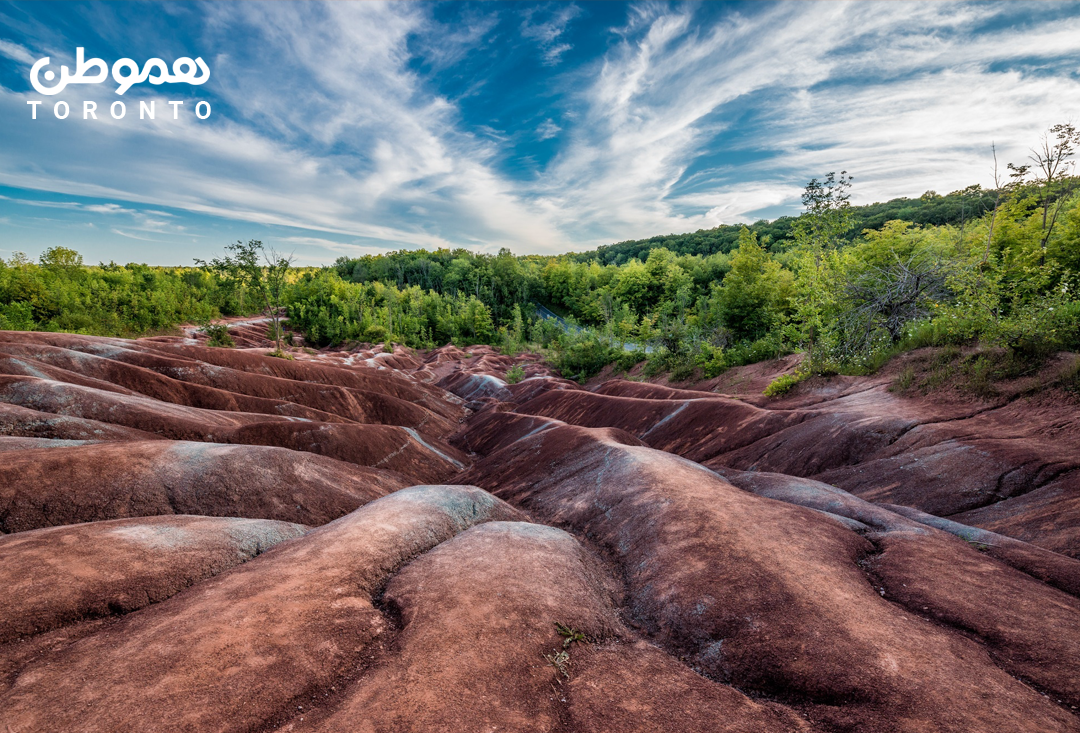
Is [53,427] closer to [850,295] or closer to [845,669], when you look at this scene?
[845,669]

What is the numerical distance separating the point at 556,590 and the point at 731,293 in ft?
148

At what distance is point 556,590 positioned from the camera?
7.54 metres

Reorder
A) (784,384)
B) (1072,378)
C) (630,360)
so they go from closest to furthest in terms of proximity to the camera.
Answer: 1. (1072,378)
2. (784,384)
3. (630,360)

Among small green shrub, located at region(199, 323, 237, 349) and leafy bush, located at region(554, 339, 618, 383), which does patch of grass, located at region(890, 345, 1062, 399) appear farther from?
small green shrub, located at region(199, 323, 237, 349)

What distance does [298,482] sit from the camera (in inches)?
589

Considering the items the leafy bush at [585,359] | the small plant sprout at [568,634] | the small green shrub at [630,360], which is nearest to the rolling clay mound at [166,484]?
the small plant sprout at [568,634]

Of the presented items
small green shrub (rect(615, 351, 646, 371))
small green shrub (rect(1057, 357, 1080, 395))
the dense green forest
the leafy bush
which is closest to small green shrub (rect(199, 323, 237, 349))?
the dense green forest

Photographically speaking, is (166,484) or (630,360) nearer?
(166,484)

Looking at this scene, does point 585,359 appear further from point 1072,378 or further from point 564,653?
point 564,653

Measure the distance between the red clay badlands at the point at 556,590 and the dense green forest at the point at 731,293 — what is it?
880cm

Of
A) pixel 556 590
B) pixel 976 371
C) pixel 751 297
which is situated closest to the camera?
pixel 556 590

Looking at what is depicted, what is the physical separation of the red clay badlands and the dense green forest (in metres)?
8.80

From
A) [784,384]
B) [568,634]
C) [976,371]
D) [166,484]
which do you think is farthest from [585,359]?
[568,634]

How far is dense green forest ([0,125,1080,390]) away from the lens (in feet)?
70.2
